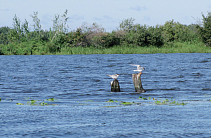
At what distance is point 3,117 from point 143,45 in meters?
70.1

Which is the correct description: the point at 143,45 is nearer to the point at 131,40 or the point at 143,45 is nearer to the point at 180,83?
the point at 131,40

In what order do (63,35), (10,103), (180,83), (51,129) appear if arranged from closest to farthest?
(51,129) → (10,103) → (180,83) → (63,35)

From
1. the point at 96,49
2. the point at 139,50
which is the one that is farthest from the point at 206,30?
the point at 96,49

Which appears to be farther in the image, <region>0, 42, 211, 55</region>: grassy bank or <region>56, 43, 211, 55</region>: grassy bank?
<region>0, 42, 211, 55</region>: grassy bank

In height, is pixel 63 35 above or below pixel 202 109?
above

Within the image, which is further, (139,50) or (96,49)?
(96,49)

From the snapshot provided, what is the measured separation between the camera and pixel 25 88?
24.4 m

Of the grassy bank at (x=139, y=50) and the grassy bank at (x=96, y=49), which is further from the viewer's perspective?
the grassy bank at (x=96, y=49)

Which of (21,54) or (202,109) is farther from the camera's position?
(21,54)

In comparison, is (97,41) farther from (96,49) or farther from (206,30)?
(206,30)

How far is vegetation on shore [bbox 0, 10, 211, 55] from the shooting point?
76.3 m

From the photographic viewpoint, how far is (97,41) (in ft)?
267

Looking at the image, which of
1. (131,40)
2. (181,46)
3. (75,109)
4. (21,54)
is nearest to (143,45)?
(131,40)

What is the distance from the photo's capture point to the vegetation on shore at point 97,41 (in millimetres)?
76312
